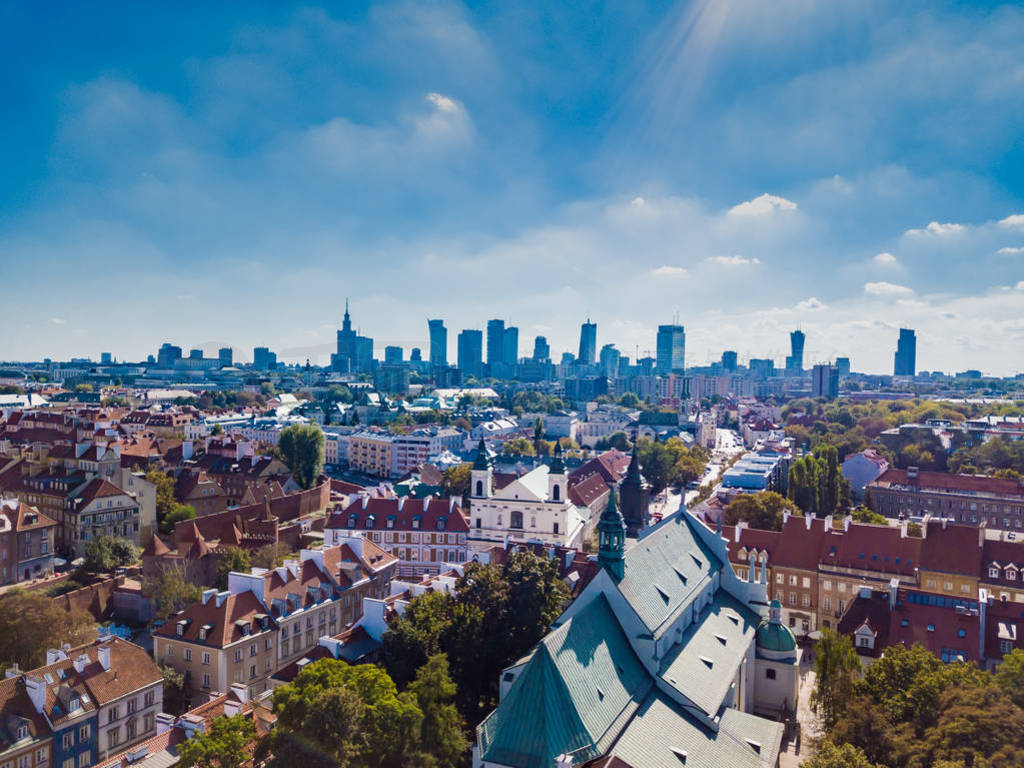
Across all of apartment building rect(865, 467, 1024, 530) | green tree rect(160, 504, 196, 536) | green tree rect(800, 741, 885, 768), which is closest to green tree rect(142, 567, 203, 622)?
green tree rect(160, 504, 196, 536)

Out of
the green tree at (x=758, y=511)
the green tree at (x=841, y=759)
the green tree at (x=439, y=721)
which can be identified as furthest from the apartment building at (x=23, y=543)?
the green tree at (x=758, y=511)

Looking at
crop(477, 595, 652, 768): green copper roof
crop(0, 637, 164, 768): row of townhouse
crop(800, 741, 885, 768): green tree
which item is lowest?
crop(0, 637, 164, 768): row of townhouse

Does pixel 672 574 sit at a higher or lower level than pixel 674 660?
higher

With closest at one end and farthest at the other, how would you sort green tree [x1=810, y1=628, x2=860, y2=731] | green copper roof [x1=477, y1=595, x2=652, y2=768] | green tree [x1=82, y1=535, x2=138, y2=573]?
1. green copper roof [x1=477, y1=595, x2=652, y2=768]
2. green tree [x1=810, y1=628, x2=860, y2=731]
3. green tree [x1=82, y1=535, x2=138, y2=573]

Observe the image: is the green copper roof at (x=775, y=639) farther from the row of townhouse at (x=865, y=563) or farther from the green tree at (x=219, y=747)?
the green tree at (x=219, y=747)

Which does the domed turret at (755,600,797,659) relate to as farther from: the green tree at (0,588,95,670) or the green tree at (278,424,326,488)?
the green tree at (278,424,326,488)

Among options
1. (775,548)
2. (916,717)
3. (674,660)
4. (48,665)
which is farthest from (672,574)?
(48,665)

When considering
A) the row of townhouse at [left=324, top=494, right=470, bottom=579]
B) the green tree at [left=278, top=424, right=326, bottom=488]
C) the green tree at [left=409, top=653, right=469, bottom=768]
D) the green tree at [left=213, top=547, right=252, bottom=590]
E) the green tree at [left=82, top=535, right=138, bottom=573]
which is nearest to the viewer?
the green tree at [left=409, top=653, right=469, bottom=768]

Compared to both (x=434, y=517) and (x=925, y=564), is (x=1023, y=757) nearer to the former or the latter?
(x=925, y=564)
